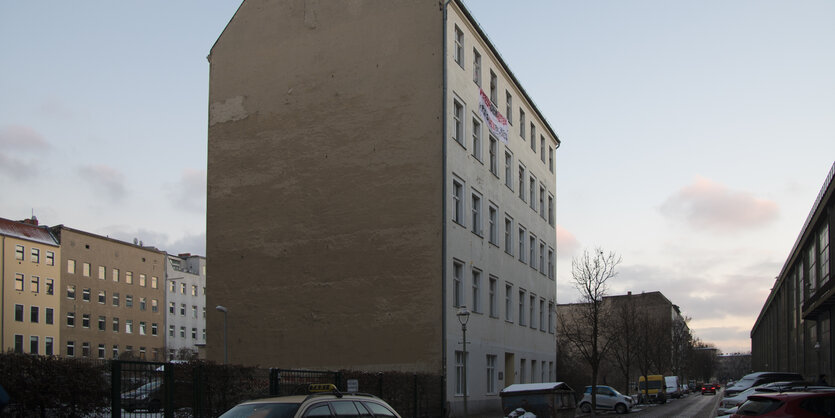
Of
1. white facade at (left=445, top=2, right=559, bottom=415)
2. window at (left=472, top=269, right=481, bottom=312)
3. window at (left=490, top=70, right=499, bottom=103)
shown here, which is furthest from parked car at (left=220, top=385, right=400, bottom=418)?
window at (left=490, top=70, right=499, bottom=103)

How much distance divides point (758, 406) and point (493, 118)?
25.4m

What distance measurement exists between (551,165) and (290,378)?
37259 millimetres

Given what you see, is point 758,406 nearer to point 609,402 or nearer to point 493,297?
point 493,297

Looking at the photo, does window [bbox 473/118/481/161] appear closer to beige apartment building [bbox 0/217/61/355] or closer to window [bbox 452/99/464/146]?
window [bbox 452/99/464/146]

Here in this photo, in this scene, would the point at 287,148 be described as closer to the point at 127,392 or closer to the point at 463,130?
the point at 463,130

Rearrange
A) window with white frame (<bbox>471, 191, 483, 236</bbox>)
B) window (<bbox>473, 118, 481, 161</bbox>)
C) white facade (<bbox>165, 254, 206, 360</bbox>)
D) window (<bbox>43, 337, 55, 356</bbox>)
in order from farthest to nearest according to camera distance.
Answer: white facade (<bbox>165, 254, 206, 360</bbox>), window (<bbox>43, 337, 55, 356</bbox>), window (<bbox>473, 118, 481, 161</bbox>), window with white frame (<bbox>471, 191, 483, 236</bbox>)

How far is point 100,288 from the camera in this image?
7862 cm

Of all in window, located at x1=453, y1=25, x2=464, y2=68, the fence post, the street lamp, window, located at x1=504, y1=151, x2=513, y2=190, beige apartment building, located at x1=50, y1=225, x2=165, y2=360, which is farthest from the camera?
beige apartment building, located at x1=50, y1=225, x2=165, y2=360

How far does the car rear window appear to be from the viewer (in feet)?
49.9

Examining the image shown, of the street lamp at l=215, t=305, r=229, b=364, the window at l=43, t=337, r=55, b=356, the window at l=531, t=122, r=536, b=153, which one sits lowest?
the window at l=43, t=337, r=55, b=356

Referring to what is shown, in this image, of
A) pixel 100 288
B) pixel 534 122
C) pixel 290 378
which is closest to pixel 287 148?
pixel 290 378

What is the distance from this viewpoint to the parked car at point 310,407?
36.7ft

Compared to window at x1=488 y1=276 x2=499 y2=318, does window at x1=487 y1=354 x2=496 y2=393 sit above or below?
below

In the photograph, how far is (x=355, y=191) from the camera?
33.2 m
